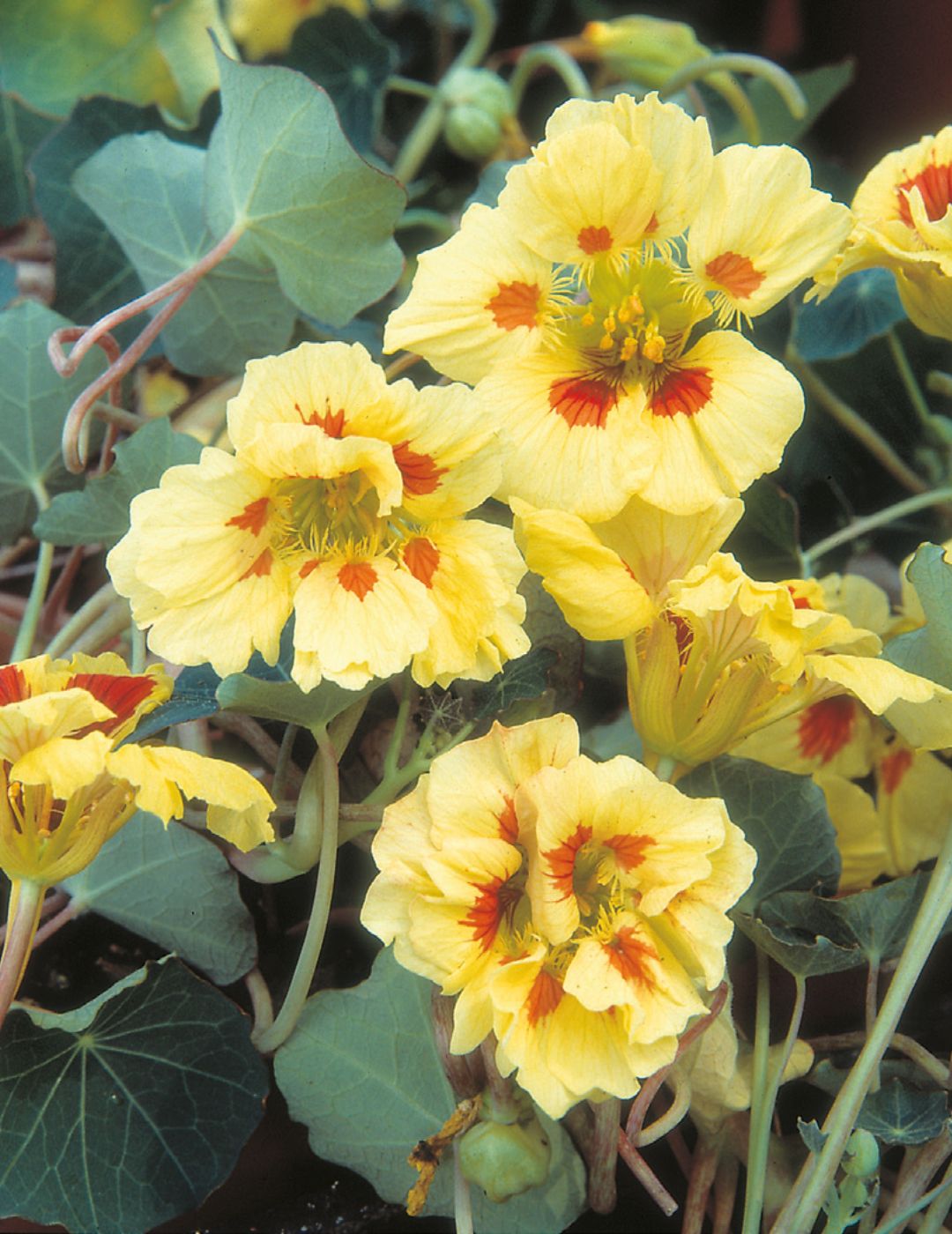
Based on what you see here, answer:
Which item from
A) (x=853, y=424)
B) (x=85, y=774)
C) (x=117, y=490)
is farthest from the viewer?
(x=853, y=424)

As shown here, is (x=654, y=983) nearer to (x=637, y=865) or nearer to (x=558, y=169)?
(x=637, y=865)

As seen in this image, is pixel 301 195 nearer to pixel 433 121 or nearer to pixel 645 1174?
pixel 433 121

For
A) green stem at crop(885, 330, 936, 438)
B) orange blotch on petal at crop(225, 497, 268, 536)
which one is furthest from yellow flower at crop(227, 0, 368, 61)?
orange blotch on petal at crop(225, 497, 268, 536)

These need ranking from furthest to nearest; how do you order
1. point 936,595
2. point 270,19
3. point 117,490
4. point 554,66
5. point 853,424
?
point 270,19, point 554,66, point 853,424, point 117,490, point 936,595

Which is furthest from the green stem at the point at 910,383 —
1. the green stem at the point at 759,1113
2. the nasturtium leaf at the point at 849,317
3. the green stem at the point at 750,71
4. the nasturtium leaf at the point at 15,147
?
the nasturtium leaf at the point at 15,147

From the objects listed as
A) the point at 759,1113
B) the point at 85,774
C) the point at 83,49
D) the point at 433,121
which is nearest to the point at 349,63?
the point at 433,121

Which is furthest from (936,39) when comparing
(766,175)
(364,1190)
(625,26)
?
(364,1190)
